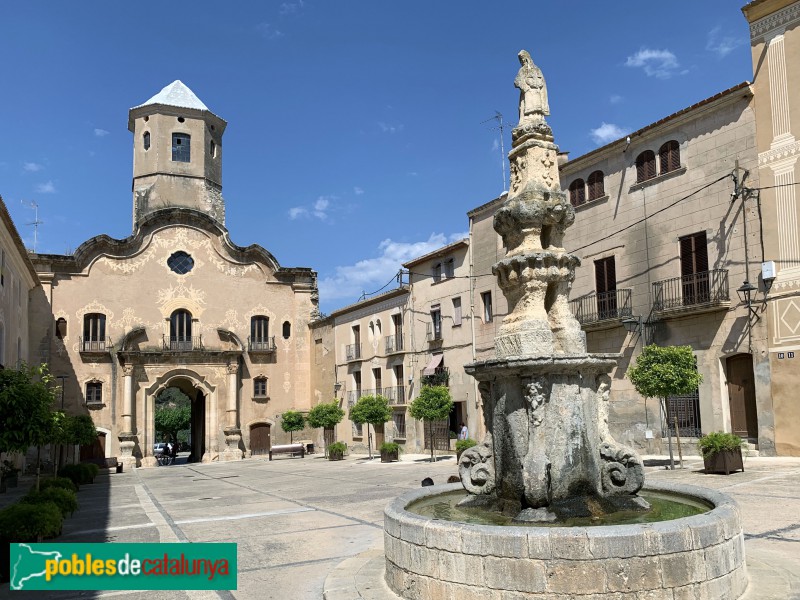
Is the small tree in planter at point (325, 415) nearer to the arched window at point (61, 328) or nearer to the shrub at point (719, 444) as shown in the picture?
the arched window at point (61, 328)

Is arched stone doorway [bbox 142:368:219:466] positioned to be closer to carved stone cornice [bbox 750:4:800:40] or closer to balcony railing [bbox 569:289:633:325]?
balcony railing [bbox 569:289:633:325]

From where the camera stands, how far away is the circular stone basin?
553cm

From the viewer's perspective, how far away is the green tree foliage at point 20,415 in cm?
1238

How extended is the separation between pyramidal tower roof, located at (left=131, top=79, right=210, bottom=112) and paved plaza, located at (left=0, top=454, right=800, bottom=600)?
25371 mm

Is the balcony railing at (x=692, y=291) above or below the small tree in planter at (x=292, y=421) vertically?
above

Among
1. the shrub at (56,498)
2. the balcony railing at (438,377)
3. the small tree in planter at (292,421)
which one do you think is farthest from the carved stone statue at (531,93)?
the small tree in planter at (292,421)

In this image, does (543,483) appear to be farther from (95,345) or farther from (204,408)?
(204,408)

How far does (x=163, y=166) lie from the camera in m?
41.4

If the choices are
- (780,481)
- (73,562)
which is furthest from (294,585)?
(780,481)

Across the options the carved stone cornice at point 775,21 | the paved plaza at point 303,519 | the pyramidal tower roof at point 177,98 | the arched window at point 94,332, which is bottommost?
the paved plaza at point 303,519

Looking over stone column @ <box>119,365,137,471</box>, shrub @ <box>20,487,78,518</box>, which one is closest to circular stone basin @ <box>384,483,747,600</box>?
A: shrub @ <box>20,487,78,518</box>

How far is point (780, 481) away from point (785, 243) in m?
7.34

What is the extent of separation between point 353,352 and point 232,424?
733 cm

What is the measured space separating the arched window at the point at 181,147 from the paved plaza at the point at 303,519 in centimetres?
2300
